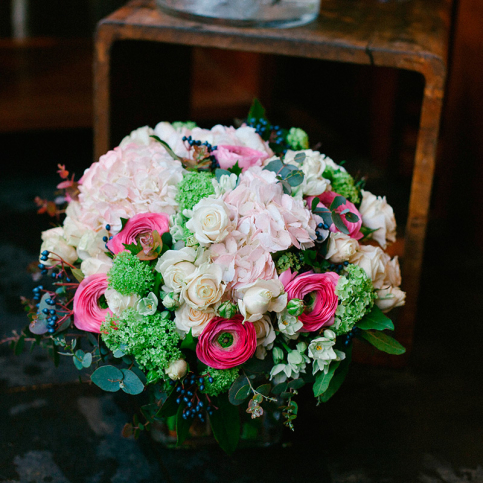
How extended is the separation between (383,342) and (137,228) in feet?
1.33

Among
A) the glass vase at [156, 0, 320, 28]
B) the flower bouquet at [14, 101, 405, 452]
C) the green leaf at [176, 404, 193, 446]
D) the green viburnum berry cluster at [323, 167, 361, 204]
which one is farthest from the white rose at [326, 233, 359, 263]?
the glass vase at [156, 0, 320, 28]

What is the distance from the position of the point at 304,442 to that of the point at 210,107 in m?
1.49

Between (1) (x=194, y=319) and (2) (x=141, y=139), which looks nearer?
(1) (x=194, y=319)

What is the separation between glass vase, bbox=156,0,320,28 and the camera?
129 cm

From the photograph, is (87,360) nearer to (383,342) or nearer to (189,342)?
(189,342)

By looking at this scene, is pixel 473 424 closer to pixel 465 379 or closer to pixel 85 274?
pixel 465 379

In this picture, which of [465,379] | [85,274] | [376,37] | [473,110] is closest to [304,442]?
[465,379]

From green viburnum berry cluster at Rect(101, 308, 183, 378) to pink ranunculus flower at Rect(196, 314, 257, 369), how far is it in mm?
41

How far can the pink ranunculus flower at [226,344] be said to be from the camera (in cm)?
80

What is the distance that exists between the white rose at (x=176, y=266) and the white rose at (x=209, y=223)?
3 cm

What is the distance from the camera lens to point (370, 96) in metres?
2.21

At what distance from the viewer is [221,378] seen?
0.83m

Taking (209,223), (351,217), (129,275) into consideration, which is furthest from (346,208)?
(129,275)

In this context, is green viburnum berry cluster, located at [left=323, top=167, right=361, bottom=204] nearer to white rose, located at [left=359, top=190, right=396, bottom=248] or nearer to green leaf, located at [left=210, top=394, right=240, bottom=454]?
white rose, located at [left=359, top=190, right=396, bottom=248]
